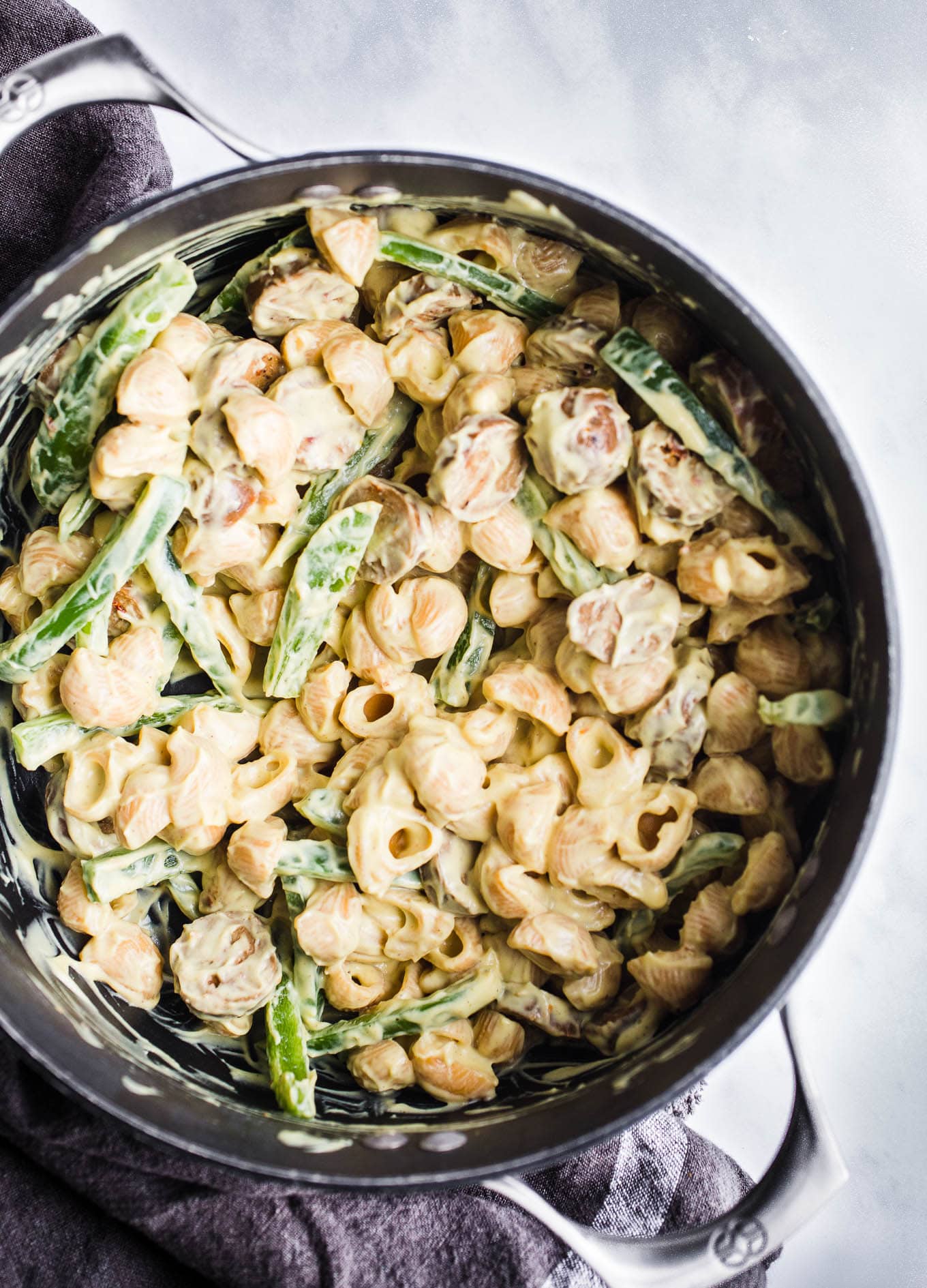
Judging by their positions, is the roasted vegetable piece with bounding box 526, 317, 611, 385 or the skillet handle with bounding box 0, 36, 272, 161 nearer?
the skillet handle with bounding box 0, 36, 272, 161

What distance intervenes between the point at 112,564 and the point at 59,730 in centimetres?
23

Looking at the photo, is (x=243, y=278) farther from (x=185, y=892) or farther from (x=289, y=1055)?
(x=289, y=1055)

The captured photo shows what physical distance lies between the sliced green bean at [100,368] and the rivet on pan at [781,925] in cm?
93

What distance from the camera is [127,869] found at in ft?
4.35

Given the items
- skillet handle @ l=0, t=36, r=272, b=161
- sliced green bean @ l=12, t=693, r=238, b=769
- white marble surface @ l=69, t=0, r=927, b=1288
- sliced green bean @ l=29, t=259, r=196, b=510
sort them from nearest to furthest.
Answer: skillet handle @ l=0, t=36, r=272, b=161
sliced green bean @ l=29, t=259, r=196, b=510
sliced green bean @ l=12, t=693, r=238, b=769
white marble surface @ l=69, t=0, r=927, b=1288

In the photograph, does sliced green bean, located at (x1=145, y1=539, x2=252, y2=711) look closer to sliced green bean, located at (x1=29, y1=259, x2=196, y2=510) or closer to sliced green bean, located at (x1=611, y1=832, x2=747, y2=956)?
sliced green bean, located at (x1=29, y1=259, x2=196, y2=510)

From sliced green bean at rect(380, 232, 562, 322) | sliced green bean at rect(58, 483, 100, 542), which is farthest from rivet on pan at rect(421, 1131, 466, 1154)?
sliced green bean at rect(380, 232, 562, 322)

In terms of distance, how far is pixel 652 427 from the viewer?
1.22 meters

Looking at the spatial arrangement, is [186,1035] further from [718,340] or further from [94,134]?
[94,134]

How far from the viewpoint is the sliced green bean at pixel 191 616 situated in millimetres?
1280

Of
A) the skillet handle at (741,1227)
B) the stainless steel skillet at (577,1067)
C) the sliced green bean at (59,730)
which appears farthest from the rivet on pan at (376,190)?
the skillet handle at (741,1227)

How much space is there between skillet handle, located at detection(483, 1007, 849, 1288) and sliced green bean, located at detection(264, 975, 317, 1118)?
25 cm

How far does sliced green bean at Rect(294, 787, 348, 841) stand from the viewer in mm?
1336

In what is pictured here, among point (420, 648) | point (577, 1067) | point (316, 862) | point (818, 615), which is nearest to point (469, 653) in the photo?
point (420, 648)
